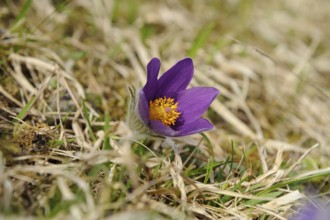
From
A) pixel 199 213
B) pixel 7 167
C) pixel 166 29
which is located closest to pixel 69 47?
pixel 166 29

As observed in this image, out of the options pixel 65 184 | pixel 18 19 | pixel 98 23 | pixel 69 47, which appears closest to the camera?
pixel 65 184

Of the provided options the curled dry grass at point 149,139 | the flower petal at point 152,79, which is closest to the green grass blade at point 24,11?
the curled dry grass at point 149,139

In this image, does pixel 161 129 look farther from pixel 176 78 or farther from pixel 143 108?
pixel 176 78

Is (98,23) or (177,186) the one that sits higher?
(98,23)

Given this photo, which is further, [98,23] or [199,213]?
[98,23]

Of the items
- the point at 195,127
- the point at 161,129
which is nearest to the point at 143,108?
the point at 161,129

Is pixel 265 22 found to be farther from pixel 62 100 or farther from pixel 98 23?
pixel 62 100

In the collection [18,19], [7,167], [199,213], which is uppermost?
[18,19]

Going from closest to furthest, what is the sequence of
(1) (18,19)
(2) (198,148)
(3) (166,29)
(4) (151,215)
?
1. (4) (151,215)
2. (2) (198,148)
3. (1) (18,19)
4. (3) (166,29)
